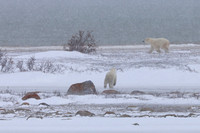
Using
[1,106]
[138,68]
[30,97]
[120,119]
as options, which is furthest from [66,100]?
[138,68]

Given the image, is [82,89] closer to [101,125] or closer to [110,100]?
[110,100]

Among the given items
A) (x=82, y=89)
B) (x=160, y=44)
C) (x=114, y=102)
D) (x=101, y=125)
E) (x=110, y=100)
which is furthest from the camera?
(x=160, y=44)

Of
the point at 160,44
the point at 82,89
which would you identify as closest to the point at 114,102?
the point at 82,89

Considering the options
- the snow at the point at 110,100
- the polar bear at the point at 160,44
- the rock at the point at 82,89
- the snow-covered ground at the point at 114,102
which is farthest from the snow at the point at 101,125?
the polar bear at the point at 160,44

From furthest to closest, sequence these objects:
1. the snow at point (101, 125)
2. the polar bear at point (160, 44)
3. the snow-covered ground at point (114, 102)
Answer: the polar bear at point (160, 44) < the snow-covered ground at point (114, 102) < the snow at point (101, 125)

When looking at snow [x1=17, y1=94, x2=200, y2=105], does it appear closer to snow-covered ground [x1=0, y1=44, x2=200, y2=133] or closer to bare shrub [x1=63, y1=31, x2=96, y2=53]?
snow-covered ground [x1=0, y1=44, x2=200, y2=133]

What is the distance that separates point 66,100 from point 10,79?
18.8 feet

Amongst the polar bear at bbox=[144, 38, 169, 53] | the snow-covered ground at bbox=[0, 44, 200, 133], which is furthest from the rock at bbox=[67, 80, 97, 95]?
the polar bear at bbox=[144, 38, 169, 53]

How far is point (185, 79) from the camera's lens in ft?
50.3

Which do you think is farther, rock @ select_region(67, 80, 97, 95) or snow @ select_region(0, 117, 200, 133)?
rock @ select_region(67, 80, 97, 95)

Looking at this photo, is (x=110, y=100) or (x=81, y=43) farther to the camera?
(x=81, y=43)

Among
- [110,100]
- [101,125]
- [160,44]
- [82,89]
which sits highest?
[160,44]

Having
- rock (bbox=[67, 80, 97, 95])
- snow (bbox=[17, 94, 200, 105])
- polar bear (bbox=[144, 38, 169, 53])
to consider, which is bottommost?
snow (bbox=[17, 94, 200, 105])

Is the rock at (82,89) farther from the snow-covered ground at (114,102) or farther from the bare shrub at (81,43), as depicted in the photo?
the bare shrub at (81,43)
